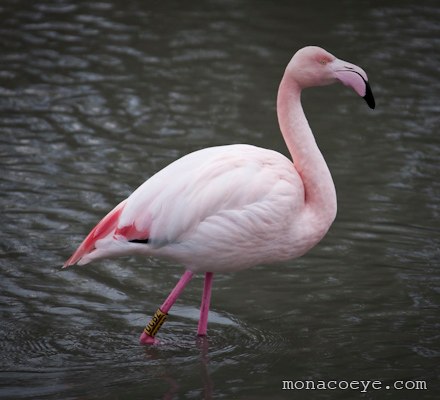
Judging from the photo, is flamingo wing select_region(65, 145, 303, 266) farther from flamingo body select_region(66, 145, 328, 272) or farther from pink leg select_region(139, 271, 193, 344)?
pink leg select_region(139, 271, 193, 344)

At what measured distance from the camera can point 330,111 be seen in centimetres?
962

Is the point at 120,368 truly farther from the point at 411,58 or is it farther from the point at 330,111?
the point at 411,58

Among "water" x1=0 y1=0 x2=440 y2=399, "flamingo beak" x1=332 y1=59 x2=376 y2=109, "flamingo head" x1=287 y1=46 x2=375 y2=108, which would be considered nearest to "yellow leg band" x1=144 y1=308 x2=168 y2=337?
"water" x1=0 y1=0 x2=440 y2=399

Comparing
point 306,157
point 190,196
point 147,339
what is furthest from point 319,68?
point 147,339

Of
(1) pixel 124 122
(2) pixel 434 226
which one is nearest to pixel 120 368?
(2) pixel 434 226

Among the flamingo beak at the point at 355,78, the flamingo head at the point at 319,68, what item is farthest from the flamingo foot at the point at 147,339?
the flamingo beak at the point at 355,78

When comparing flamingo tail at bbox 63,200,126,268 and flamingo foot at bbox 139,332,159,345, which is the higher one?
flamingo tail at bbox 63,200,126,268

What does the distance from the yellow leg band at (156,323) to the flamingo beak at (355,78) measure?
5.50ft

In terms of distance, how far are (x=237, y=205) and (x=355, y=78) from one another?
3.22ft

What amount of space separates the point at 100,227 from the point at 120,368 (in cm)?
83

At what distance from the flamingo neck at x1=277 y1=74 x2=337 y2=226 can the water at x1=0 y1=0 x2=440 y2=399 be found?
2.74 feet

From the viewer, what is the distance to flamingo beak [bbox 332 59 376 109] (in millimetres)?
5609

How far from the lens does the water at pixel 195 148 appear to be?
5.59 metres

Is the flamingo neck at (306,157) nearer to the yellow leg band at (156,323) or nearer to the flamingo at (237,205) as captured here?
the flamingo at (237,205)
